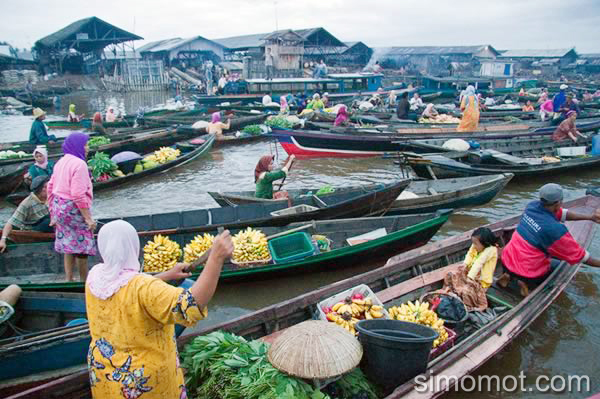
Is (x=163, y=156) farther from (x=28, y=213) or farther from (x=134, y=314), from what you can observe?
(x=134, y=314)

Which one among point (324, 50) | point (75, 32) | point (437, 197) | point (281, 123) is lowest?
point (437, 197)

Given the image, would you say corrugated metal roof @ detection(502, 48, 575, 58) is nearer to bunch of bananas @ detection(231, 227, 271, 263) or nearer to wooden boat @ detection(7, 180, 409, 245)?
wooden boat @ detection(7, 180, 409, 245)

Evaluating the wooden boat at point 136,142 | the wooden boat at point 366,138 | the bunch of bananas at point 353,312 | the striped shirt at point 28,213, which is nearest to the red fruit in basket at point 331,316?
the bunch of bananas at point 353,312

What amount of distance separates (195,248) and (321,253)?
1909 mm

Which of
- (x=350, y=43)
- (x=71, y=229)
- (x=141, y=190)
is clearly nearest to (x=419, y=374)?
(x=71, y=229)

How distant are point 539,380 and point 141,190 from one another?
10904mm

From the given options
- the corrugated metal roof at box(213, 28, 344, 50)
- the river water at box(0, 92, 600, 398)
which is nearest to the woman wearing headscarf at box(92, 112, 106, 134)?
the river water at box(0, 92, 600, 398)

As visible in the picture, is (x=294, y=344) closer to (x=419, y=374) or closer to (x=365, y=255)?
(x=419, y=374)

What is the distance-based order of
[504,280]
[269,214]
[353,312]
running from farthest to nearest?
1. [269,214]
2. [504,280]
3. [353,312]

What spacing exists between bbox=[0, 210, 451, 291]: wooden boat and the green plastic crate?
0.40 feet

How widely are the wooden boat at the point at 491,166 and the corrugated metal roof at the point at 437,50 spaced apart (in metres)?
39.3

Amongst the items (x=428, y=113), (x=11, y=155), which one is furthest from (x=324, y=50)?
(x=11, y=155)

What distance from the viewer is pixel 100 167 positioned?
11438 millimetres

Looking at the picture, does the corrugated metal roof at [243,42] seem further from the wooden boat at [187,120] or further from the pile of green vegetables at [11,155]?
the pile of green vegetables at [11,155]
